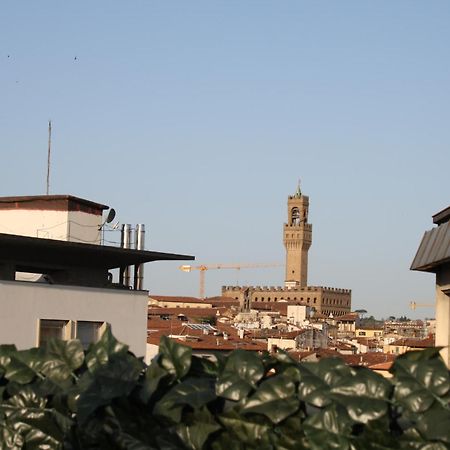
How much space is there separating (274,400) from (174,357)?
66cm

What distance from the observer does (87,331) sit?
28.0 meters

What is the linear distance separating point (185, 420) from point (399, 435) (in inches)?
42.1

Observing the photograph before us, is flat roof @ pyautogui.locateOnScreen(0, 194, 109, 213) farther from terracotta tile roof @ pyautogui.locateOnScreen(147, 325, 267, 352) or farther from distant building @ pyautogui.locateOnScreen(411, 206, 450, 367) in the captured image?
distant building @ pyautogui.locateOnScreen(411, 206, 450, 367)

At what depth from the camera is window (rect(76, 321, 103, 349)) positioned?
27.6 meters

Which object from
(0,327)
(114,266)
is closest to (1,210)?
(114,266)

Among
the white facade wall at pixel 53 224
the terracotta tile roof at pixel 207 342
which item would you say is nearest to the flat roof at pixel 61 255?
the white facade wall at pixel 53 224

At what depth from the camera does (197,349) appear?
49.8 metres

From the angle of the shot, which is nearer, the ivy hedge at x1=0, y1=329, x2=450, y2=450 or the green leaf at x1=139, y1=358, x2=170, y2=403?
the ivy hedge at x1=0, y1=329, x2=450, y2=450

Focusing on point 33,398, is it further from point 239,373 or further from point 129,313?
point 129,313

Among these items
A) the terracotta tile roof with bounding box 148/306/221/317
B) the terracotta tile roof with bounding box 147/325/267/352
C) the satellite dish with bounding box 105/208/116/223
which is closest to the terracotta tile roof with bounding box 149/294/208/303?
the terracotta tile roof with bounding box 148/306/221/317

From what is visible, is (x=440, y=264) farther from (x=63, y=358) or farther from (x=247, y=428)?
(x=247, y=428)

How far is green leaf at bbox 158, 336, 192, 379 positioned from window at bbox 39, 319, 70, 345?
71.2 feet

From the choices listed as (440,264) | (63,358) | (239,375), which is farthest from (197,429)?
(440,264)

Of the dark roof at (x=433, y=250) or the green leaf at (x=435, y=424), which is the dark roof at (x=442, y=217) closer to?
the dark roof at (x=433, y=250)
